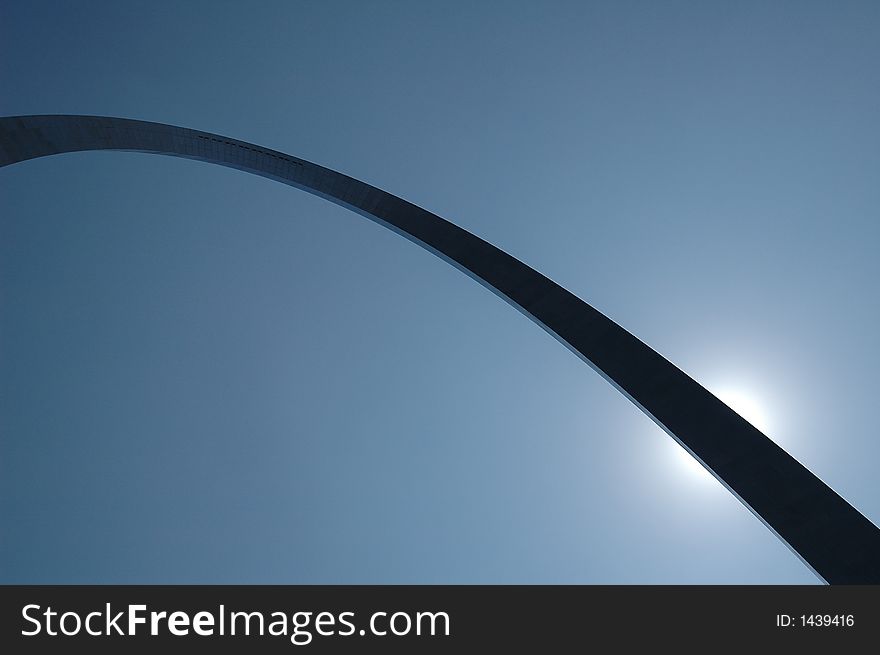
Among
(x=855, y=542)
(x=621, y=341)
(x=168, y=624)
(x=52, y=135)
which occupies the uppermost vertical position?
(x=52, y=135)

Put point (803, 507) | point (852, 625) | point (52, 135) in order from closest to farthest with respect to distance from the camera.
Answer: point (852, 625) → point (803, 507) → point (52, 135)

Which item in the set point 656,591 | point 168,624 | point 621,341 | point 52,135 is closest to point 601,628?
point 656,591

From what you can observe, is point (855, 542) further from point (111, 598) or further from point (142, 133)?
point (142, 133)

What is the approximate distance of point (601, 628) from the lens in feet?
15.2

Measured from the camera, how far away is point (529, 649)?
458cm

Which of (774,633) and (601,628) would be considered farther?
(774,633)

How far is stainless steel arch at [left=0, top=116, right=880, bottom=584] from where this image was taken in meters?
6.94

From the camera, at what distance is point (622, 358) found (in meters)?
9.71

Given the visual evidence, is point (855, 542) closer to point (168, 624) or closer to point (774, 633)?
point (774, 633)

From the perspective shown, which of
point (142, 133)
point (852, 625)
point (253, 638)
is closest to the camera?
point (253, 638)

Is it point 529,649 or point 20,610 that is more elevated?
point 20,610

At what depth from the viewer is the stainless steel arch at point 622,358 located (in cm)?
694

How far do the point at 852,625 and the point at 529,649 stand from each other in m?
2.96

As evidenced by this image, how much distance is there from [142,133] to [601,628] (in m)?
14.6
